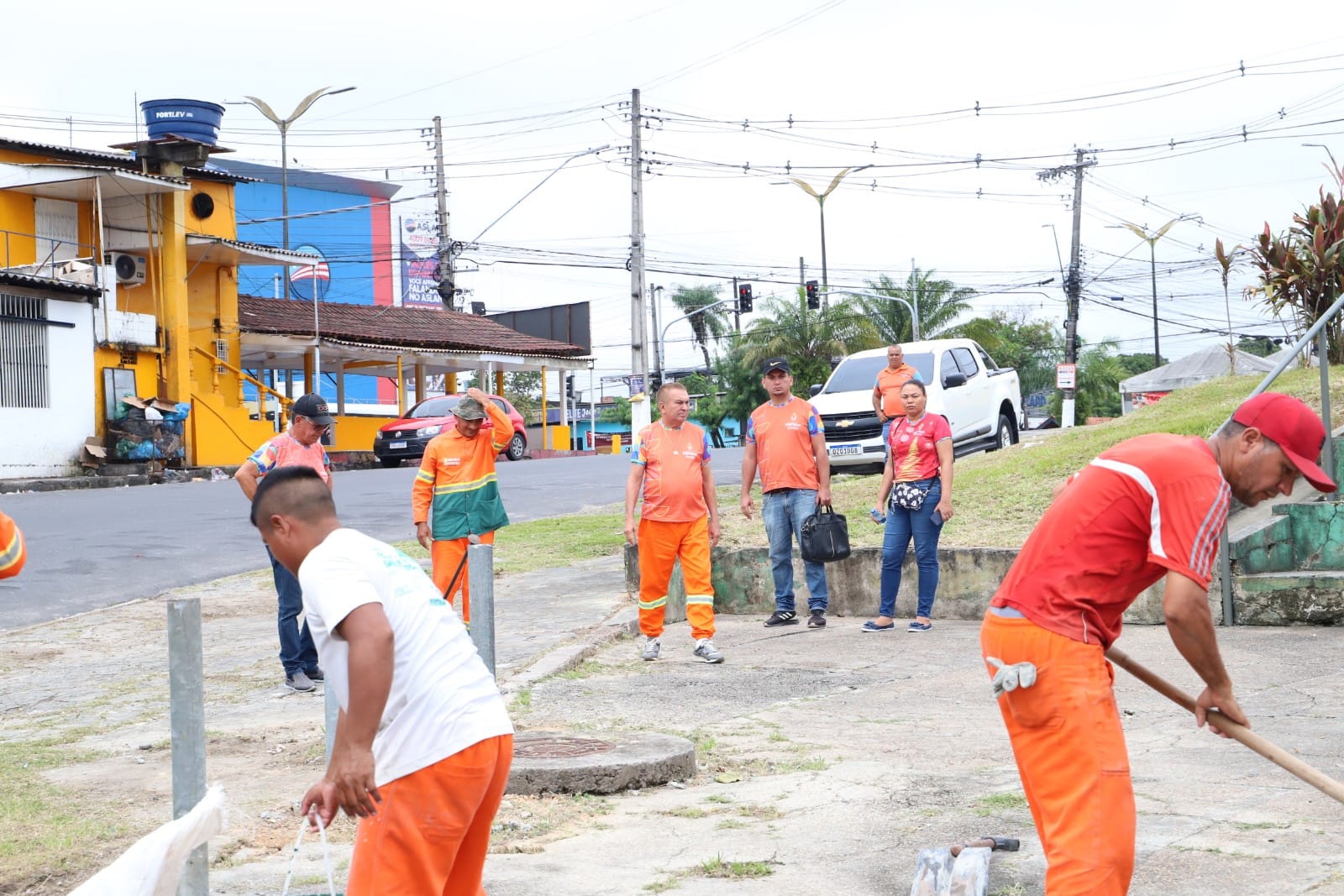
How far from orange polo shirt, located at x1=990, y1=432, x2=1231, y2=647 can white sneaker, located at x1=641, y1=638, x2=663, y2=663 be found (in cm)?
584

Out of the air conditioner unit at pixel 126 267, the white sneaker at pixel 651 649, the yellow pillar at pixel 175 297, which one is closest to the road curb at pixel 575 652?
the white sneaker at pixel 651 649

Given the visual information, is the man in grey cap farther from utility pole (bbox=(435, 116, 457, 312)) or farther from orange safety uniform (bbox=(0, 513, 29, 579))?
utility pole (bbox=(435, 116, 457, 312))

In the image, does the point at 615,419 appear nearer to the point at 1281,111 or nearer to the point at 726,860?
the point at 1281,111

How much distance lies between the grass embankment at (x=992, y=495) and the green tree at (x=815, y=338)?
2764cm

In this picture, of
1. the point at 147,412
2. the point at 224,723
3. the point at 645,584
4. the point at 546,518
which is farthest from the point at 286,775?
the point at 147,412

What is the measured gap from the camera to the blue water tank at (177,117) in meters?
30.4

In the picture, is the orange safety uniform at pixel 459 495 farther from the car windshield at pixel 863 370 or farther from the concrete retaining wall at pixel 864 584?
the car windshield at pixel 863 370

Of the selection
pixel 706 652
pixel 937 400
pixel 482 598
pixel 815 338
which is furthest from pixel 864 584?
pixel 815 338

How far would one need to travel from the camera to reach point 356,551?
3.07 metres

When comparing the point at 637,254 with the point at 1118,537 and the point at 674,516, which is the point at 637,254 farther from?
the point at 1118,537

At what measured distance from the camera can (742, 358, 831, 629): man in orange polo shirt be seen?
10.2 metres

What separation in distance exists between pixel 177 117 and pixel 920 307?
94.8 ft

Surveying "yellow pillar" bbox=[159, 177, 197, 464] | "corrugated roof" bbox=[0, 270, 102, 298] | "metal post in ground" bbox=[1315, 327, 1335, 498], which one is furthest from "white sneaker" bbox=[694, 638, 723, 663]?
"yellow pillar" bbox=[159, 177, 197, 464]

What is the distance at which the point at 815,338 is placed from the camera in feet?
154
